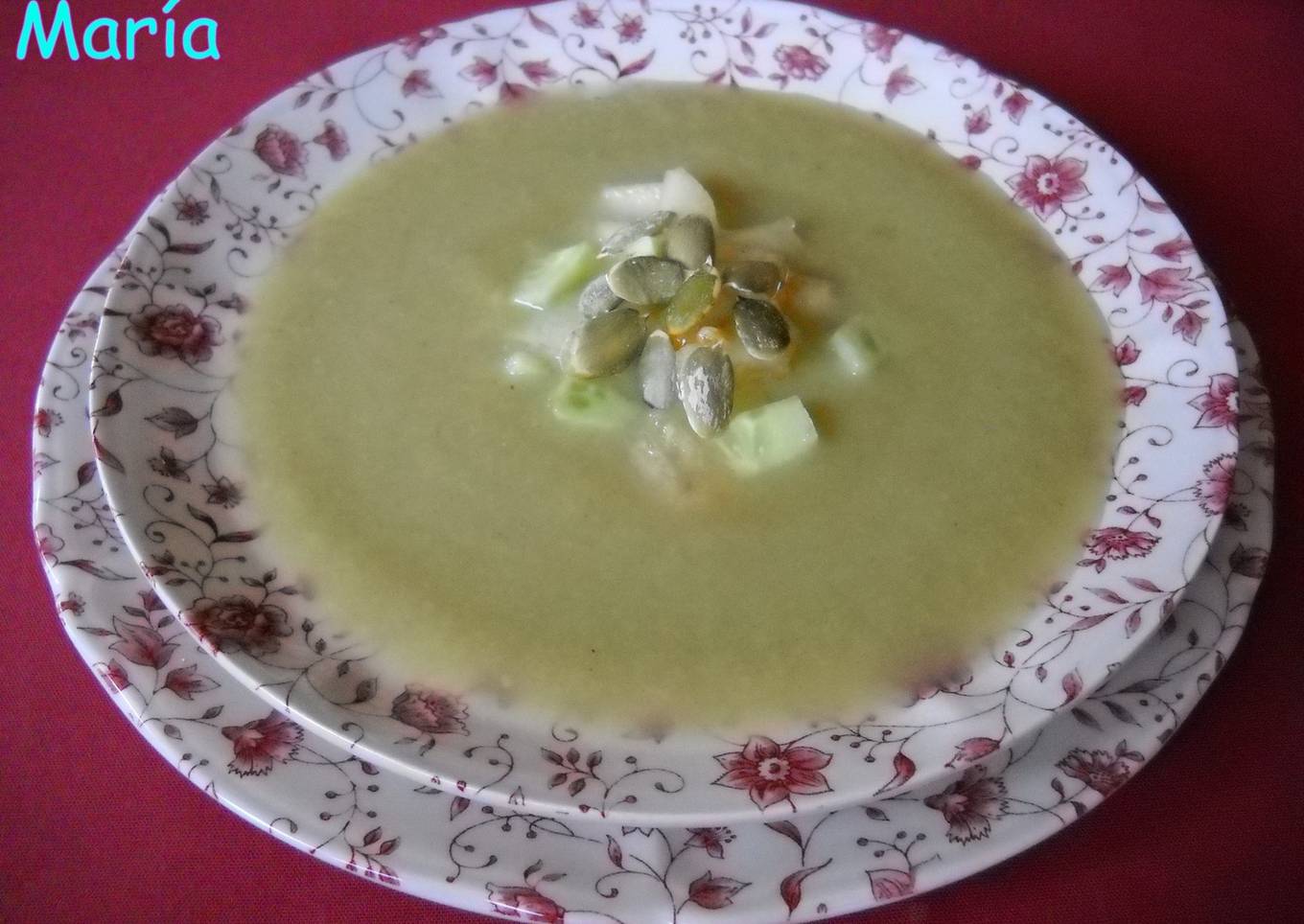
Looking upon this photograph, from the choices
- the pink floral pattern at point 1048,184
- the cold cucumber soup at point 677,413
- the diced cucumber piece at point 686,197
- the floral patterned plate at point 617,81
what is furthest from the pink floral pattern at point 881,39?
the diced cucumber piece at point 686,197

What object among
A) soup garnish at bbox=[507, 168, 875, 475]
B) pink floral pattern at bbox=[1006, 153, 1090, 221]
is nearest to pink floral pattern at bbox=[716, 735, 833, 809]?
soup garnish at bbox=[507, 168, 875, 475]

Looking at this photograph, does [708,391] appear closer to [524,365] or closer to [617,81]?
[524,365]

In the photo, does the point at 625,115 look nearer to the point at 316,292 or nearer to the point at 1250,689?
the point at 316,292

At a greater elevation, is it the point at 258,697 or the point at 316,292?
the point at 316,292

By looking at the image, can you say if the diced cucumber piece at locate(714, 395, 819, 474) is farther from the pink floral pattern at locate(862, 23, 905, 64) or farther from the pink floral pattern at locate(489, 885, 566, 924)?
the pink floral pattern at locate(862, 23, 905, 64)

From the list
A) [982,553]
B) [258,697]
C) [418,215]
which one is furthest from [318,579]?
[982,553]

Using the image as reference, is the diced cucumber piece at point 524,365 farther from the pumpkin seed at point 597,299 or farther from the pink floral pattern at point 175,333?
the pink floral pattern at point 175,333

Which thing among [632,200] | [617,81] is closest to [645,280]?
[632,200]
